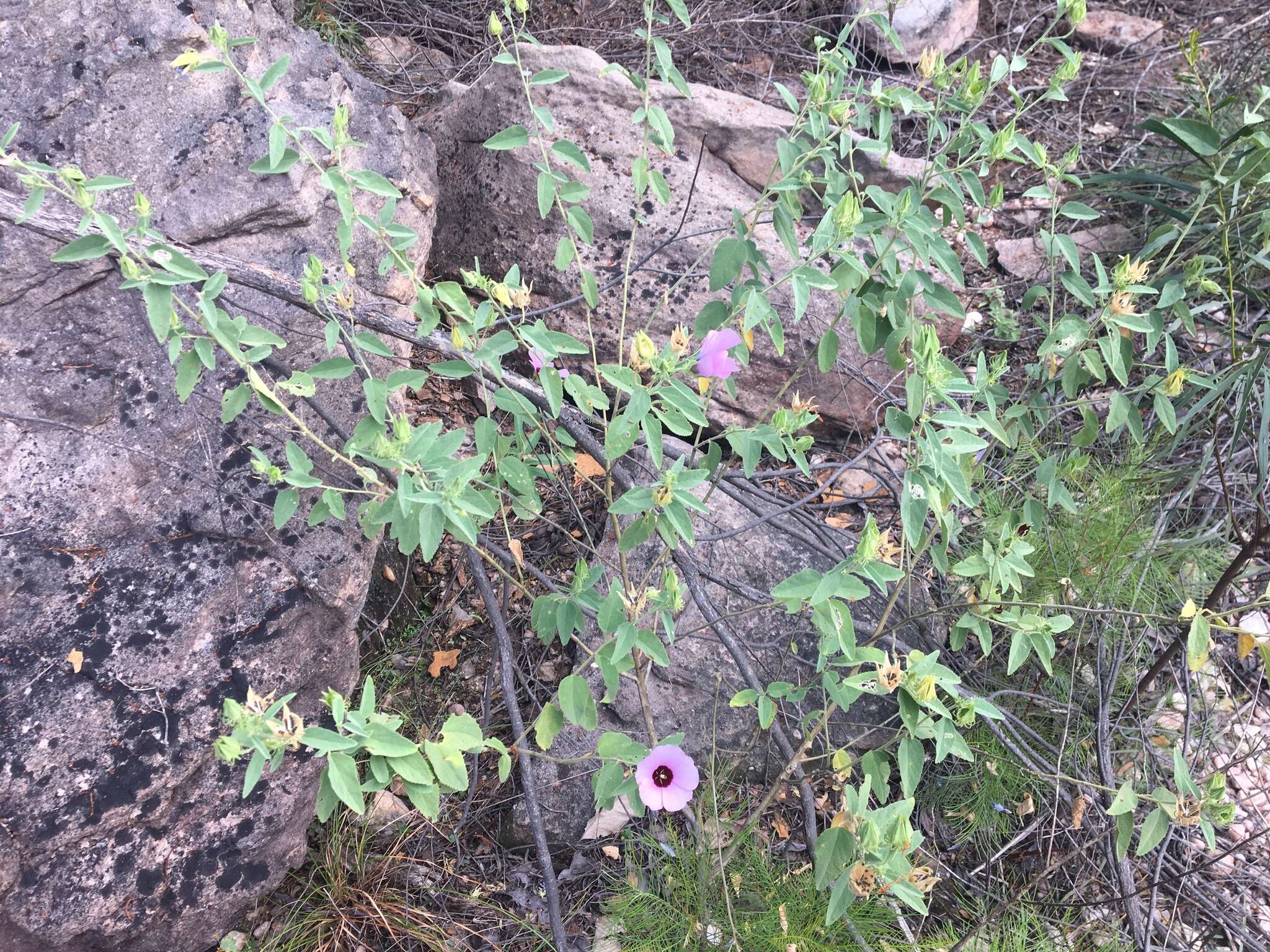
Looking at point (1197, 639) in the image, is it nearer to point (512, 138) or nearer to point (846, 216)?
point (846, 216)

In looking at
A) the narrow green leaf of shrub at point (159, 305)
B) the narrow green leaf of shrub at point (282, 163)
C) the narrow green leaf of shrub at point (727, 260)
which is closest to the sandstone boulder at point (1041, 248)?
the narrow green leaf of shrub at point (727, 260)

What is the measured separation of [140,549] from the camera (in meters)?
1.85

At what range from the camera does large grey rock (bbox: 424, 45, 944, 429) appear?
2.73 metres

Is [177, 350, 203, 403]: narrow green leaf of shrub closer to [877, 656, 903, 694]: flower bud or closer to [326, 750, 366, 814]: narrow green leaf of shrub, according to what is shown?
[326, 750, 366, 814]: narrow green leaf of shrub

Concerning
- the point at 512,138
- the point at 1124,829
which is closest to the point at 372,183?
the point at 512,138

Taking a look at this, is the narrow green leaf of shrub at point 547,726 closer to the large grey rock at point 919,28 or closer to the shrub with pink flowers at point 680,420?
the shrub with pink flowers at point 680,420

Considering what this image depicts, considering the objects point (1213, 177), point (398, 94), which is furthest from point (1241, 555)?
point (398, 94)

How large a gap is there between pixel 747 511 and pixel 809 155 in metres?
1.25

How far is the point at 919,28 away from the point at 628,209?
226 centimetres

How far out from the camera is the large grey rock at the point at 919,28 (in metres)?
4.04

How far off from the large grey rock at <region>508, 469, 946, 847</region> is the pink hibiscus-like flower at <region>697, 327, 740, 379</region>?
2.05 feet

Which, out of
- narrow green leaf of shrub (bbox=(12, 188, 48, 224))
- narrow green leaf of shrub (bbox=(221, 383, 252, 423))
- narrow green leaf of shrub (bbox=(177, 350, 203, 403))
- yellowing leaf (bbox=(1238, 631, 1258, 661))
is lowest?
yellowing leaf (bbox=(1238, 631, 1258, 661))

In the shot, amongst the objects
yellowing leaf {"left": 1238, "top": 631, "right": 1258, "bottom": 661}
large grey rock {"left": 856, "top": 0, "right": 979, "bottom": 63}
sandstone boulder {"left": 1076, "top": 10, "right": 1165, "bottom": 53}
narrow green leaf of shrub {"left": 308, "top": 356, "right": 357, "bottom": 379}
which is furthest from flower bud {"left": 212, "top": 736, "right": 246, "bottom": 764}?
sandstone boulder {"left": 1076, "top": 10, "right": 1165, "bottom": 53}

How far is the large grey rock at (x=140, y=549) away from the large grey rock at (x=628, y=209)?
72 centimetres
